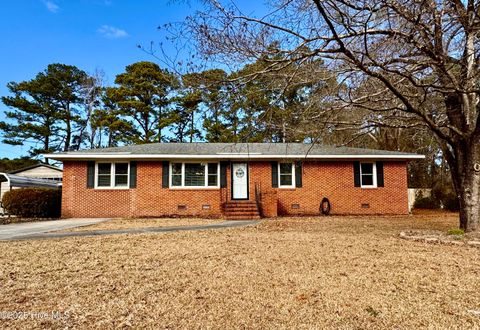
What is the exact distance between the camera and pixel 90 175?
12.5m

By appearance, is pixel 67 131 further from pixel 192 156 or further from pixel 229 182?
pixel 229 182

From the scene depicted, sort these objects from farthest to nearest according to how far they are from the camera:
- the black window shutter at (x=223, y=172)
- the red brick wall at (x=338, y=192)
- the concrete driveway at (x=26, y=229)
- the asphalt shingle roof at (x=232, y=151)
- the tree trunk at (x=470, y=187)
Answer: the red brick wall at (x=338, y=192) < the black window shutter at (x=223, y=172) < the asphalt shingle roof at (x=232, y=151) < the concrete driveway at (x=26, y=229) < the tree trunk at (x=470, y=187)

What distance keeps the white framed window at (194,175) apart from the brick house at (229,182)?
42 millimetres

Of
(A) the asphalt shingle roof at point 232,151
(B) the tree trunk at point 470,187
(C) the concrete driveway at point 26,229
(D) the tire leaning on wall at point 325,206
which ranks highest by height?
(A) the asphalt shingle roof at point 232,151

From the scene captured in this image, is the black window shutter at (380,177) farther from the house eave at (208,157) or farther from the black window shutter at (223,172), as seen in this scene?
the black window shutter at (223,172)

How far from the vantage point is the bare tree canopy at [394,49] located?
173 inches

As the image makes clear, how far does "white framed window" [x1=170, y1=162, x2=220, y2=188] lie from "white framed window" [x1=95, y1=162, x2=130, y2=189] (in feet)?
6.18

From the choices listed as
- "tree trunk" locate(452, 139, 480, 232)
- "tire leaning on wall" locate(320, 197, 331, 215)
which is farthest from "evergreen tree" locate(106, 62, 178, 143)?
"tree trunk" locate(452, 139, 480, 232)

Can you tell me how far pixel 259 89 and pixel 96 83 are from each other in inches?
988

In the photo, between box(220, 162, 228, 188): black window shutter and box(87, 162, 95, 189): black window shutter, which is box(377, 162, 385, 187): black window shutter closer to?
box(220, 162, 228, 188): black window shutter

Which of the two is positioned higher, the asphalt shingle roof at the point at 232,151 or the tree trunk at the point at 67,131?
the tree trunk at the point at 67,131

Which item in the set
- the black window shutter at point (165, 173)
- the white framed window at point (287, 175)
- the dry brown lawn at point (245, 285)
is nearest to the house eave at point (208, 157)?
the black window shutter at point (165, 173)

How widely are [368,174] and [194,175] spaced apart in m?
7.64

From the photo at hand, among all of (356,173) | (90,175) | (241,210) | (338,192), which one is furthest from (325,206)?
(90,175)
